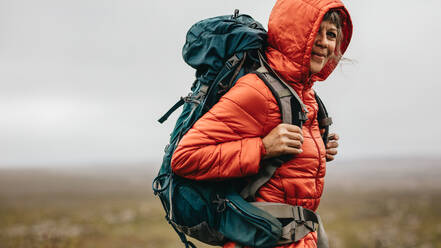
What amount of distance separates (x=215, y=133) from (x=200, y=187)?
0.45 metres

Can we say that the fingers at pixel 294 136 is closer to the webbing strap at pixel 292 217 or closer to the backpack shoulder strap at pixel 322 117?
the webbing strap at pixel 292 217

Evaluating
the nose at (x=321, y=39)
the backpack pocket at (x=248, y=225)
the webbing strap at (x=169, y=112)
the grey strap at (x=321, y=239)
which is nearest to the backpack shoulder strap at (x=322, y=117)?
the nose at (x=321, y=39)

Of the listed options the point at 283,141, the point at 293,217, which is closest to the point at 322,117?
the point at 283,141

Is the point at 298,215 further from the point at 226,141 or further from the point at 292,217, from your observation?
the point at 226,141

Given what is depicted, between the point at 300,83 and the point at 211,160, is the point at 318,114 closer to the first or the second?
the point at 300,83

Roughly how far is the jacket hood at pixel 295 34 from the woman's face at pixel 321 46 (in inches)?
5.0

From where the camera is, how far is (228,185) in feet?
8.96

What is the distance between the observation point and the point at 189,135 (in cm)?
254

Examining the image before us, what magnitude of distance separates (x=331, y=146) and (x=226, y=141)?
1.61m

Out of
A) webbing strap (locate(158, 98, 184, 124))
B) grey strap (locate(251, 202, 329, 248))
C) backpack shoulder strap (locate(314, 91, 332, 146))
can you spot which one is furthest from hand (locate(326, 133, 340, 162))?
webbing strap (locate(158, 98, 184, 124))

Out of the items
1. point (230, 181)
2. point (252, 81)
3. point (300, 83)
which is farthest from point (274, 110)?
point (230, 181)

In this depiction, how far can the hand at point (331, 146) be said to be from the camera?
12.0 ft

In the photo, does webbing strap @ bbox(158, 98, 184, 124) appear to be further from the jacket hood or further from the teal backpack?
the jacket hood

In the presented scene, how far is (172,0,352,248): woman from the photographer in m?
2.51
